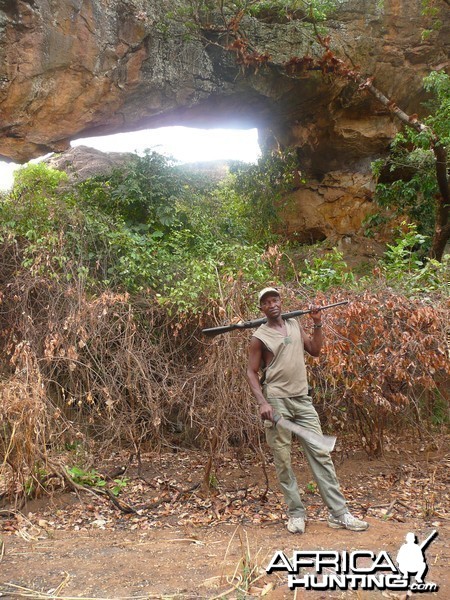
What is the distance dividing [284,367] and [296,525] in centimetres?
113

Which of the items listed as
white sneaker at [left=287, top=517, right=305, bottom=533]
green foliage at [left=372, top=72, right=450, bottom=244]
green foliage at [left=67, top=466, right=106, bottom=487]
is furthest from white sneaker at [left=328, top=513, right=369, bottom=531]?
green foliage at [left=372, top=72, right=450, bottom=244]

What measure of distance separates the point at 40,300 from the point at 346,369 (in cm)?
344

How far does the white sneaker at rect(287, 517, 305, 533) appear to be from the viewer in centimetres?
388

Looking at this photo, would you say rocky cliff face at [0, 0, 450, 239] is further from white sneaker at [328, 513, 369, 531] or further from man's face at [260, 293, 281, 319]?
white sneaker at [328, 513, 369, 531]

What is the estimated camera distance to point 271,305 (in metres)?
4.10

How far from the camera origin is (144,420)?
585 cm

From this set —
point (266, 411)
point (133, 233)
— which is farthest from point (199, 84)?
point (266, 411)

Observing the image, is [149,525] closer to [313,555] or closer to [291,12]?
[313,555]

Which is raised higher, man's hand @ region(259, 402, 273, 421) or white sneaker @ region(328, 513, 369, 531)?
man's hand @ region(259, 402, 273, 421)

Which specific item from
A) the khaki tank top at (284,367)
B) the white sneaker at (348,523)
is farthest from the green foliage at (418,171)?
the white sneaker at (348,523)

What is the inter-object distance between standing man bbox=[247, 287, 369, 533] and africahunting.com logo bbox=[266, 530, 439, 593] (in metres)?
0.51

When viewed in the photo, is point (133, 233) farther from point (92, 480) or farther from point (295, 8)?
point (295, 8)

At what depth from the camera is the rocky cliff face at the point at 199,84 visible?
756cm

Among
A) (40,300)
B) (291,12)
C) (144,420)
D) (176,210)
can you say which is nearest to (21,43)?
(176,210)
